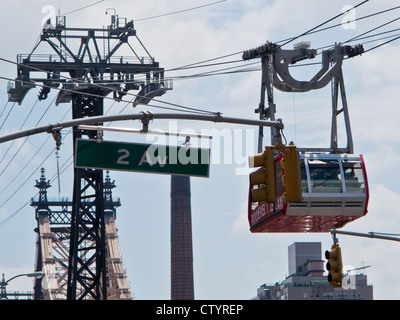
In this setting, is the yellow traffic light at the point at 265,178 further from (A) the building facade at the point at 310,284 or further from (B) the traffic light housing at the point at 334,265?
(A) the building facade at the point at 310,284

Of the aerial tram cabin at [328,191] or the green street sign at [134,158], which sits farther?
the aerial tram cabin at [328,191]

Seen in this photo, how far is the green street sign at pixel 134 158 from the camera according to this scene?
19.7m

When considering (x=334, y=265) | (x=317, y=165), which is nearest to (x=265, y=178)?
(x=334, y=265)

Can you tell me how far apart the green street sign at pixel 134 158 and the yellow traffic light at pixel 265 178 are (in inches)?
62.3

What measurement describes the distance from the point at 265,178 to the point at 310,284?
151 m

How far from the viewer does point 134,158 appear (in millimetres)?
19797

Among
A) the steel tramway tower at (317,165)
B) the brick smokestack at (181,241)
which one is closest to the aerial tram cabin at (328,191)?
the steel tramway tower at (317,165)

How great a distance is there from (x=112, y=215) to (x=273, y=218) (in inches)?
5674

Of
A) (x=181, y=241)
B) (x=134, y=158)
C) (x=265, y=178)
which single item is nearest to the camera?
(x=265, y=178)

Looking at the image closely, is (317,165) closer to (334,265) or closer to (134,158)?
(334,265)
